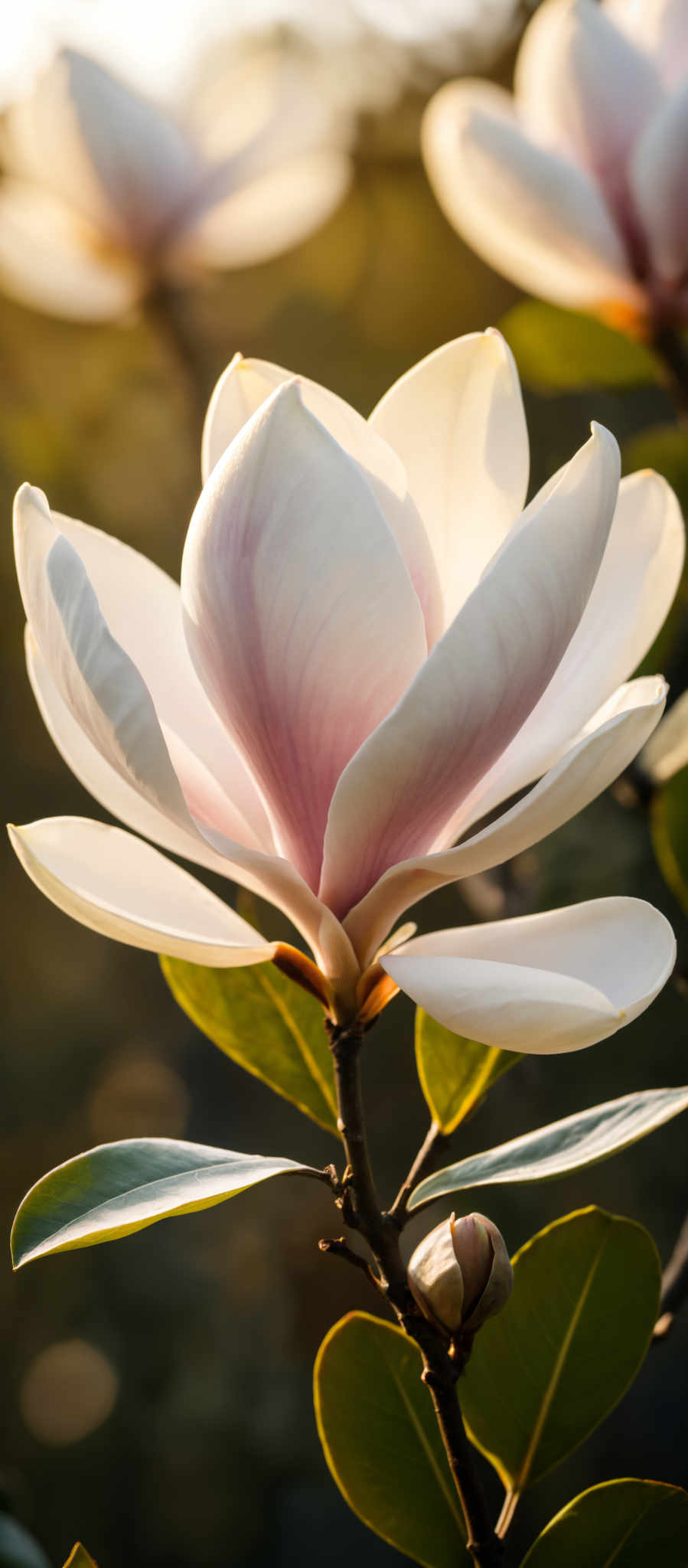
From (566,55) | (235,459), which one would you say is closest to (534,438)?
(566,55)

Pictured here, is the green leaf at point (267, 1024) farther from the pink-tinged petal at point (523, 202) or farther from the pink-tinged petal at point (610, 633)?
the pink-tinged petal at point (523, 202)

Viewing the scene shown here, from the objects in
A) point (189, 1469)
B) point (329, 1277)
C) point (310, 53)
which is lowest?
point (189, 1469)

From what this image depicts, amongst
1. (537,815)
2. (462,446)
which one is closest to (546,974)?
(537,815)

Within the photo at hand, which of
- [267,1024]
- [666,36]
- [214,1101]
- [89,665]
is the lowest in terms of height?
[214,1101]

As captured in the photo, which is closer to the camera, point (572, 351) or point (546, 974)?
point (546, 974)

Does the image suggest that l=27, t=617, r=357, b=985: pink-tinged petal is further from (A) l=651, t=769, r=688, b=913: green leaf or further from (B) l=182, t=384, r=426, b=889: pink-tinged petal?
(A) l=651, t=769, r=688, b=913: green leaf

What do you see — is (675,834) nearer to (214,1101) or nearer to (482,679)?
(482,679)

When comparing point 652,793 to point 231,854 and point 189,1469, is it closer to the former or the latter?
point 231,854
